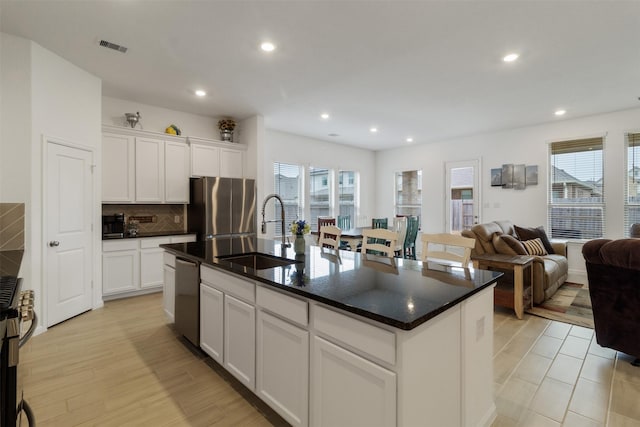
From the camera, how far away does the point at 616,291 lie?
2400 mm

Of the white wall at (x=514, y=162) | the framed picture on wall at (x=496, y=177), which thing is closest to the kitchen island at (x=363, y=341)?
the white wall at (x=514, y=162)

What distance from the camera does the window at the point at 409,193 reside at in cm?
771

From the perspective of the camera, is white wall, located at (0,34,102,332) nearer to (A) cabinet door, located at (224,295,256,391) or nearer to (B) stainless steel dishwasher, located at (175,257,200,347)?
(B) stainless steel dishwasher, located at (175,257,200,347)

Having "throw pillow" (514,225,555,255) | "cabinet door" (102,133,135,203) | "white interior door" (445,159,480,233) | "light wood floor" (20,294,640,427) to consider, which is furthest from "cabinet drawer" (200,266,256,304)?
"white interior door" (445,159,480,233)

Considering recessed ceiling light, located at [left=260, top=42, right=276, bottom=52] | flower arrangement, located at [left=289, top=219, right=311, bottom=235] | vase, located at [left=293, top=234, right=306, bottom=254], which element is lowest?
vase, located at [left=293, top=234, right=306, bottom=254]

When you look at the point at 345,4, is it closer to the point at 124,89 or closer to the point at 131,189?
the point at 124,89

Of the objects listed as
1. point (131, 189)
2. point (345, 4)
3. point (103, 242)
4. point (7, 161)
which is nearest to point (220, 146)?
point (131, 189)

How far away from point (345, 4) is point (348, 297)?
7.27ft

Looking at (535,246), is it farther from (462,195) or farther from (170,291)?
(170,291)

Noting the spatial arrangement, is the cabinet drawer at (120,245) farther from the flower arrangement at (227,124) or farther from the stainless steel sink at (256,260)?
the stainless steel sink at (256,260)

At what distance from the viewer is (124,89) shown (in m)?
4.07

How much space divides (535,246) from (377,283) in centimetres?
431

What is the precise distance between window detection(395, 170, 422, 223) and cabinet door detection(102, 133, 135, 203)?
6.11m

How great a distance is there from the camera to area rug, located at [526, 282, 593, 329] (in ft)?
11.0
